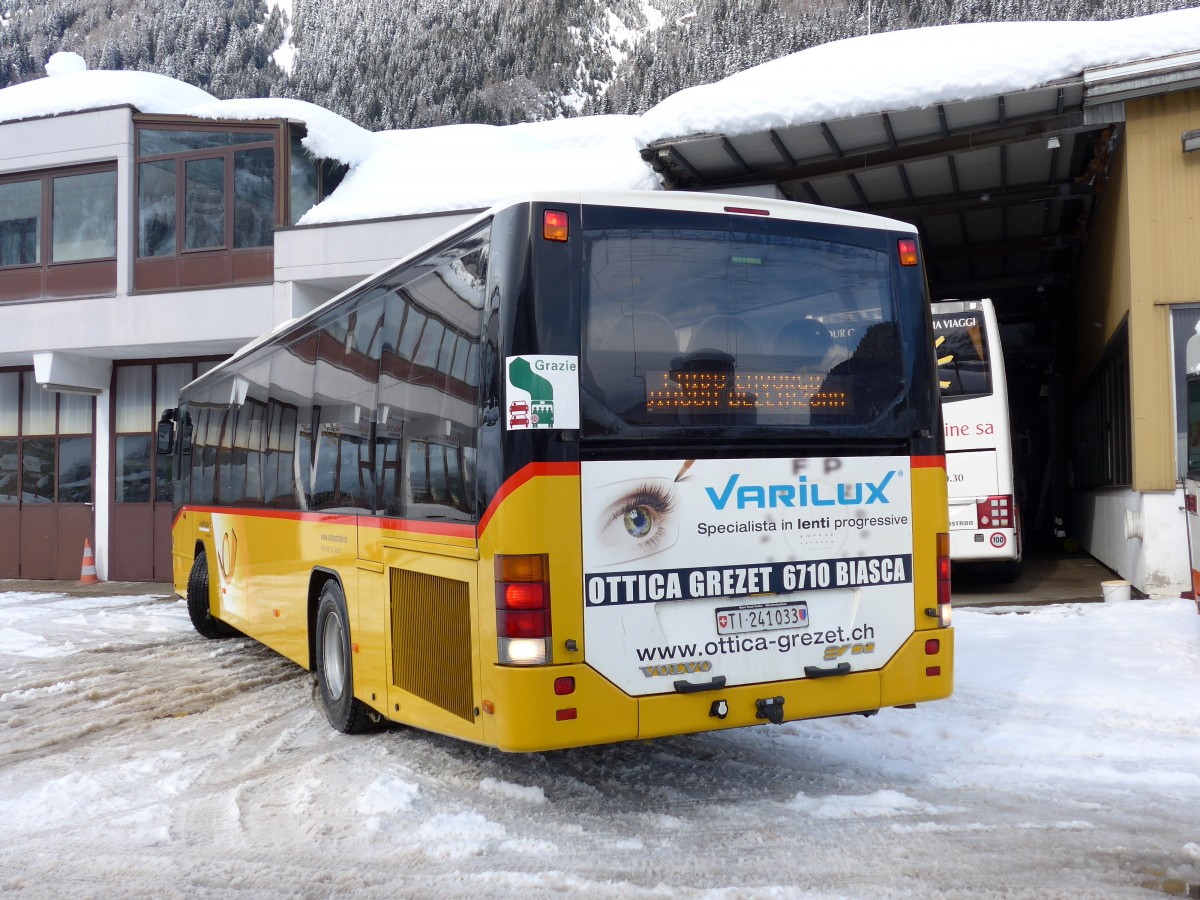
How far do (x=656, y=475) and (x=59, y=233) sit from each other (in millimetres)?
18023

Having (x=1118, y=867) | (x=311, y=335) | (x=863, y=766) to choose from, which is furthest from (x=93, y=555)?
(x=1118, y=867)

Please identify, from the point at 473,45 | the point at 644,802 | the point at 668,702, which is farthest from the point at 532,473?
the point at 473,45

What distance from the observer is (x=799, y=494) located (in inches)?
204

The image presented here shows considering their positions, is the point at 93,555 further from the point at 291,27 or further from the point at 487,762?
the point at 291,27

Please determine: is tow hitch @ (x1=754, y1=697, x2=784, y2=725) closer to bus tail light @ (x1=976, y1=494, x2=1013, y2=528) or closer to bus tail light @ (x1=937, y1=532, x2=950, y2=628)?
bus tail light @ (x1=937, y1=532, x2=950, y2=628)

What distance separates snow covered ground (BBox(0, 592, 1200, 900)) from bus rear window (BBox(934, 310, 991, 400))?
6.02 m

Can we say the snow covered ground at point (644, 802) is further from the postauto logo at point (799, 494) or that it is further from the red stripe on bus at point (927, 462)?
the red stripe on bus at point (927, 462)

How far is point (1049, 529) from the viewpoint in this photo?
2572 centimetres

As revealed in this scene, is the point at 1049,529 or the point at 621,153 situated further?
the point at 1049,529

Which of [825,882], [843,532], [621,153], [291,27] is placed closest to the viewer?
[825,882]

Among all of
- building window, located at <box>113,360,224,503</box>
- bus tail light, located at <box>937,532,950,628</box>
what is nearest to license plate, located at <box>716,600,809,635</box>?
bus tail light, located at <box>937,532,950,628</box>

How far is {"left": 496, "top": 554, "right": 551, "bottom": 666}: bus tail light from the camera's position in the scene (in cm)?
462

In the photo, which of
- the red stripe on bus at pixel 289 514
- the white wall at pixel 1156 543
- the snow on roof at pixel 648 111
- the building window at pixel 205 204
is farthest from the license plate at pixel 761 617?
the building window at pixel 205 204

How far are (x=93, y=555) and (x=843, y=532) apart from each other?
58.6ft
